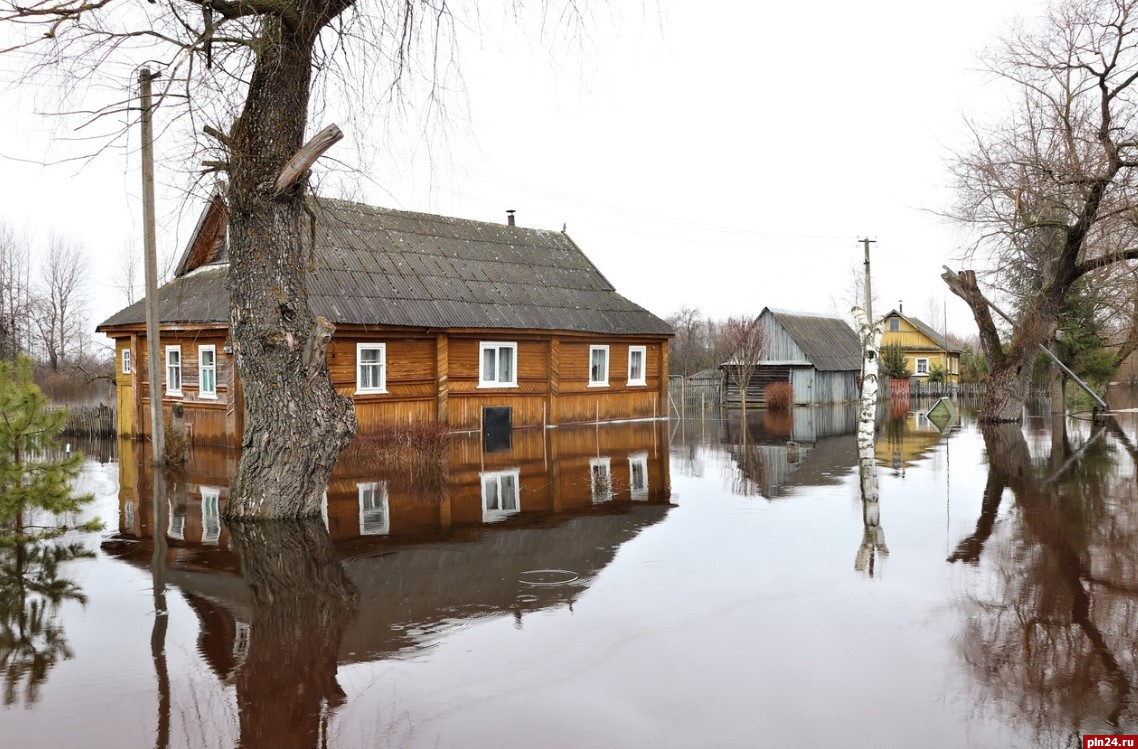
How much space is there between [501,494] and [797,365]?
2984cm

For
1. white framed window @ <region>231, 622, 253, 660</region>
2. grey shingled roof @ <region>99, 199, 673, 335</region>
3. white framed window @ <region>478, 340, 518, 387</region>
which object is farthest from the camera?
white framed window @ <region>478, 340, 518, 387</region>

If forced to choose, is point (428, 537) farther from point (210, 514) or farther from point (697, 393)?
point (697, 393)

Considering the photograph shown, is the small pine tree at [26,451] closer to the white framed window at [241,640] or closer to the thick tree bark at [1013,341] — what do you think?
the white framed window at [241,640]

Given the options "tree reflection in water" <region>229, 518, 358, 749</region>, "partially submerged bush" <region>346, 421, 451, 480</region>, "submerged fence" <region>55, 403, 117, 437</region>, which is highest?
"submerged fence" <region>55, 403, 117, 437</region>

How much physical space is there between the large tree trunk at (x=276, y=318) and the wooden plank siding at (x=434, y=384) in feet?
22.9

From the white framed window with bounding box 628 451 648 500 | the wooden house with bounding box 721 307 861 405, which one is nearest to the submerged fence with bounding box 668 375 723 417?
the wooden house with bounding box 721 307 861 405

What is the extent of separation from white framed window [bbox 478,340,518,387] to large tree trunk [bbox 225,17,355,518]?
1296 centimetres

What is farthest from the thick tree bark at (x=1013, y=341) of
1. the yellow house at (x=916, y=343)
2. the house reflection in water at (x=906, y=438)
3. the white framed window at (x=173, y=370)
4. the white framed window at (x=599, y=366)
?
the yellow house at (x=916, y=343)

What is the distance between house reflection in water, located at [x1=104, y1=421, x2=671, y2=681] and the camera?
7043mm

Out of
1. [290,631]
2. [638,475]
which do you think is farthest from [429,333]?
[290,631]

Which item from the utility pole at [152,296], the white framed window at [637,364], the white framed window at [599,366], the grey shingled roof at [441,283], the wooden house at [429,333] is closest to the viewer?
the utility pole at [152,296]

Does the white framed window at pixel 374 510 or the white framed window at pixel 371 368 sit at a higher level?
the white framed window at pixel 371 368

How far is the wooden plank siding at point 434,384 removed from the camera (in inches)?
810

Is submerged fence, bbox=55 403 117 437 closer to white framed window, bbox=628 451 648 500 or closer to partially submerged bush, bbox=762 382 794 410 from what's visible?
white framed window, bbox=628 451 648 500
